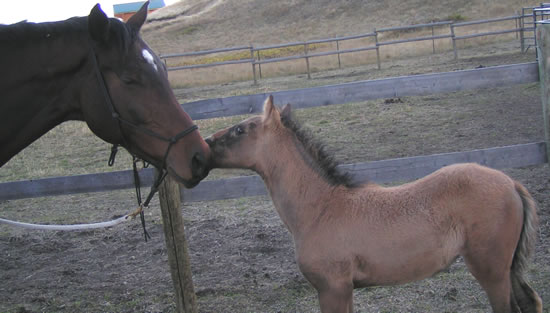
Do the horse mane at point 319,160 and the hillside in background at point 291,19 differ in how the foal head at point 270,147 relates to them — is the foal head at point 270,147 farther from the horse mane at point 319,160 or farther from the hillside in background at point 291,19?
the hillside in background at point 291,19

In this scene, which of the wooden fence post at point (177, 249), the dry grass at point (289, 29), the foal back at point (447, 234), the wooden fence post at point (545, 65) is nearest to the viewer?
the foal back at point (447, 234)

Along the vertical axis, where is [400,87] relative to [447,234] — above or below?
above

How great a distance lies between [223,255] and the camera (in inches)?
197

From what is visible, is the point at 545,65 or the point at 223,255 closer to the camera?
the point at 545,65

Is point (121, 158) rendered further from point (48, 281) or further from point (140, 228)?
point (48, 281)

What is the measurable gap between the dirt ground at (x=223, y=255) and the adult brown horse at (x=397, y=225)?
0.88m

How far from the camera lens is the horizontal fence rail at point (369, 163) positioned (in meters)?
4.04

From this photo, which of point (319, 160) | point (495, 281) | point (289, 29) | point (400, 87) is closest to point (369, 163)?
point (400, 87)

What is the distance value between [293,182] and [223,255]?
2052 mm

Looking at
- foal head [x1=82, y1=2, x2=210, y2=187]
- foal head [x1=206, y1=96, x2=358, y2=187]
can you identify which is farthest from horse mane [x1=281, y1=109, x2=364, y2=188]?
foal head [x1=82, y1=2, x2=210, y2=187]

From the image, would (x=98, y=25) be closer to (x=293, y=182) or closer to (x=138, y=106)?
(x=138, y=106)

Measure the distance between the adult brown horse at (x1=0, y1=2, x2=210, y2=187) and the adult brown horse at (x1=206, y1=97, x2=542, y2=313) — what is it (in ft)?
2.19

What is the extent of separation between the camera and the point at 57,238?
19.6 ft

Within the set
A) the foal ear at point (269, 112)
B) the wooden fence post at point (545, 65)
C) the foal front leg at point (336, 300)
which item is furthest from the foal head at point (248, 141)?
the wooden fence post at point (545, 65)
